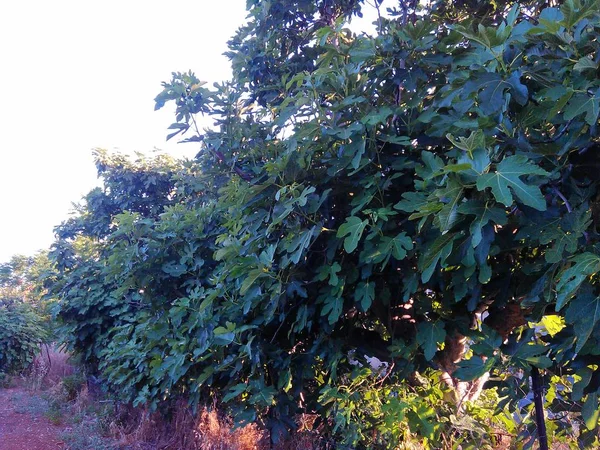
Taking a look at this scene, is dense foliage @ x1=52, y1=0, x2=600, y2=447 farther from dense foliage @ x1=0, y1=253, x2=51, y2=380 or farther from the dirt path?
dense foliage @ x1=0, y1=253, x2=51, y2=380

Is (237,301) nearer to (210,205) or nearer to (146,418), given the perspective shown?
(210,205)

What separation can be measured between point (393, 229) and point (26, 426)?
6.38 m

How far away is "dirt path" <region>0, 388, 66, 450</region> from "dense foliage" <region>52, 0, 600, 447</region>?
2524 millimetres

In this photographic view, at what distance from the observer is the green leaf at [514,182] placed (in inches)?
72.5

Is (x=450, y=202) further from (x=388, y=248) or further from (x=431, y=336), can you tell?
(x=431, y=336)

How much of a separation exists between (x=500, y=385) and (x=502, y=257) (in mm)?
713

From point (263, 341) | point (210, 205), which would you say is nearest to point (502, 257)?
point (263, 341)

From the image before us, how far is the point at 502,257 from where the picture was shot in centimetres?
271

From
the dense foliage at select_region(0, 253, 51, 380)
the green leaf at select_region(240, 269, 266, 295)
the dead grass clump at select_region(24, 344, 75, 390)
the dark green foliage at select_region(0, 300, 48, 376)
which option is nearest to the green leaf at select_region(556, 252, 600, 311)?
the green leaf at select_region(240, 269, 266, 295)

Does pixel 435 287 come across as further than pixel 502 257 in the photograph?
Yes

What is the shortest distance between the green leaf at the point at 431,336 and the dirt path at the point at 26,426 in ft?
15.7

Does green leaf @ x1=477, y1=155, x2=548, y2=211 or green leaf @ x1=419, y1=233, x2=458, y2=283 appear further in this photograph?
green leaf @ x1=419, y1=233, x2=458, y2=283

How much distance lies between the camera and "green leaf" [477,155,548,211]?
1.84m

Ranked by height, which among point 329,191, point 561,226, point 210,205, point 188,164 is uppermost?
point 188,164
